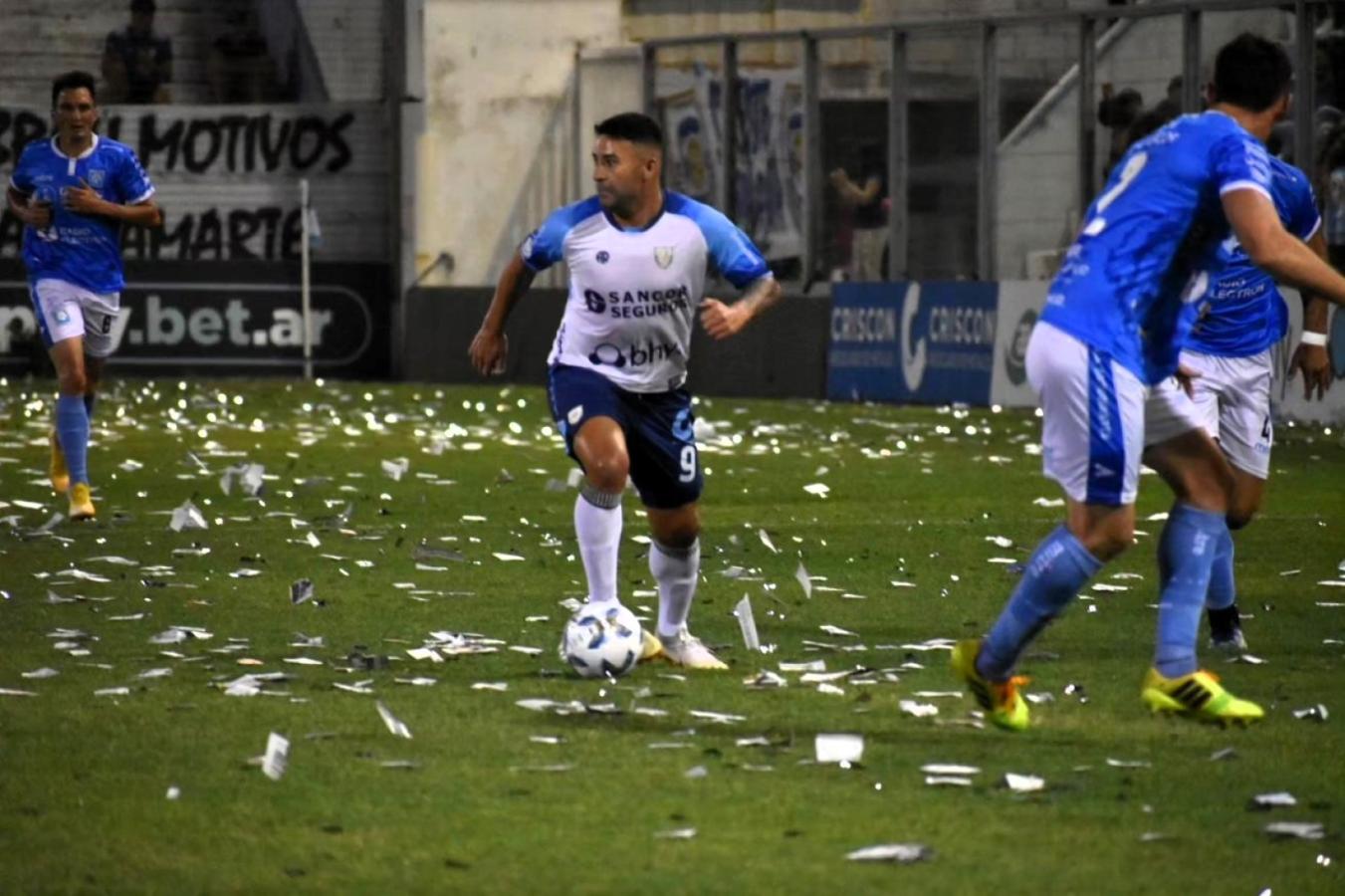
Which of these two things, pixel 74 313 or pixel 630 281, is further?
pixel 74 313

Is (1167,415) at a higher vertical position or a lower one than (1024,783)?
higher

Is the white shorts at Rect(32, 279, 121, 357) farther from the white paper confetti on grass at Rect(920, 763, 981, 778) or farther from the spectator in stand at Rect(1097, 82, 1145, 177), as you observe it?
the spectator in stand at Rect(1097, 82, 1145, 177)

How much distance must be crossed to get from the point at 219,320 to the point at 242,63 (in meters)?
3.64

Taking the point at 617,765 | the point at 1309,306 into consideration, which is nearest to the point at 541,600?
the point at 1309,306

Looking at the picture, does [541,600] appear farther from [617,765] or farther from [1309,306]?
[617,765]

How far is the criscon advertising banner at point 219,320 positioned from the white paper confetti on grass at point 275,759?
25.6 meters

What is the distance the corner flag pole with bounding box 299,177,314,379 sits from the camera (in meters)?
33.0

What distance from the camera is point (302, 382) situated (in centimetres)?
3192

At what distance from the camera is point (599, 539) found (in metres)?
9.23

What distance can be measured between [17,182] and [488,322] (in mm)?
6887

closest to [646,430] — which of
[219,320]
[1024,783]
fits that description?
[1024,783]

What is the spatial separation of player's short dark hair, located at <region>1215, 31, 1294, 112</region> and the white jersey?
2058 millimetres

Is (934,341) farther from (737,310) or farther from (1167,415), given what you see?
(1167,415)

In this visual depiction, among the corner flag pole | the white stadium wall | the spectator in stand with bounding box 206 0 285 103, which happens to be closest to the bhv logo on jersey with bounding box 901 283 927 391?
the white stadium wall
